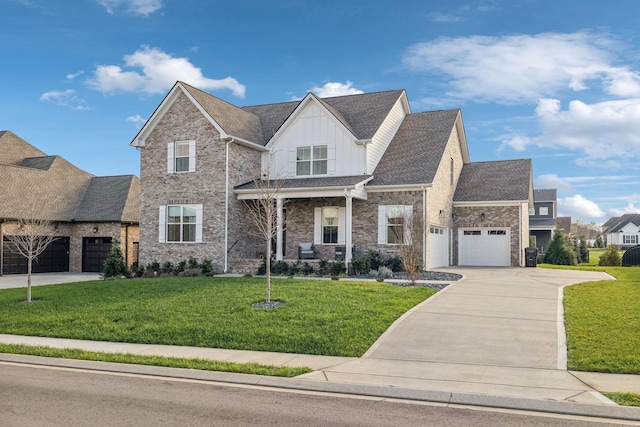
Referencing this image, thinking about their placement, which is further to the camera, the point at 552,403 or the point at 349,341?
the point at 349,341

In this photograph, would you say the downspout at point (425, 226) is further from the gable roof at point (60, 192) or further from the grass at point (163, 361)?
the gable roof at point (60, 192)

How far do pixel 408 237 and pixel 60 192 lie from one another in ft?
76.5

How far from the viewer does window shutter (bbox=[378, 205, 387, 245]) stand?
23922 millimetres

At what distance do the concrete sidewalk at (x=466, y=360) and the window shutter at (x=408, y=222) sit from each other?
570 centimetres

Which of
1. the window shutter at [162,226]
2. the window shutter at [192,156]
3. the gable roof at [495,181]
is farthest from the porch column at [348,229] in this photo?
the window shutter at [162,226]

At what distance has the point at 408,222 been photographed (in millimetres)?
21641

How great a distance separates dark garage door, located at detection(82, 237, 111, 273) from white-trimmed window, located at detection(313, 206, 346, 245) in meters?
14.1

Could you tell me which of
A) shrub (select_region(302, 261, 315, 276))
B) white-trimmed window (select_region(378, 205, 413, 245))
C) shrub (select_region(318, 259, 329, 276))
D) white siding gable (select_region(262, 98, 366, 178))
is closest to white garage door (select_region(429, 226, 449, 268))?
white-trimmed window (select_region(378, 205, 413, 245))

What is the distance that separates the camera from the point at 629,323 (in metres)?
11.5

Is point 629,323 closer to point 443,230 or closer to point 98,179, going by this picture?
point 443,230

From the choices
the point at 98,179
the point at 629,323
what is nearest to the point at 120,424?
the point at 629,323

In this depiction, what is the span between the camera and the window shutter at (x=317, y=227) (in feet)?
82.5

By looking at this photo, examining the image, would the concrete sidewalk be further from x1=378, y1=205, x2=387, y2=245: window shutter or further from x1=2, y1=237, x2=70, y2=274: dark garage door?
x1=2, y1=237, x2=70, y2=274: dark garage door

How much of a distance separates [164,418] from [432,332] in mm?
6538
